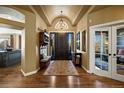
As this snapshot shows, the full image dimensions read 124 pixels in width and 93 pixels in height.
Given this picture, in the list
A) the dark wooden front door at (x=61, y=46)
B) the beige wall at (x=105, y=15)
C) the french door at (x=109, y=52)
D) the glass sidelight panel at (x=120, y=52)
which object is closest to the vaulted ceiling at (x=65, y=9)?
the beige wall at (x=105, y=15)

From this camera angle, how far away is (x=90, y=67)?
636cm

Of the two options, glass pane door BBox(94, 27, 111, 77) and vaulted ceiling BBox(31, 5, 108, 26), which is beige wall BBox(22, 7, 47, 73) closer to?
vaulted ceiling BBox(31, 5, 108, 26)

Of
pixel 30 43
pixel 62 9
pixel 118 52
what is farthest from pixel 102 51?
pixel 62 9

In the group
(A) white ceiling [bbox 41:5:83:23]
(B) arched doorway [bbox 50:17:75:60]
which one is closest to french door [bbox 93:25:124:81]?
(A) white ceiling [bbox 41:5:83:23]

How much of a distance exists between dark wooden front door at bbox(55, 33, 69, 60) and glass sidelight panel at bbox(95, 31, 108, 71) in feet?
19.0

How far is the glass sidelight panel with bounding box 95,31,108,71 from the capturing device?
18.9 ft

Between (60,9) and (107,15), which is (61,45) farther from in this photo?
(107,15)

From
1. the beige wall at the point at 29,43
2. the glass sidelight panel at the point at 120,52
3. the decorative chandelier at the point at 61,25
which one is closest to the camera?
the glass sidelight panel at the point at 120,52

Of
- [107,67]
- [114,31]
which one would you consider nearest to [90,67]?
[107,67]

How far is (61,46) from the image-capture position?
11.9m

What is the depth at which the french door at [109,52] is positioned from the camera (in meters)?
5.14

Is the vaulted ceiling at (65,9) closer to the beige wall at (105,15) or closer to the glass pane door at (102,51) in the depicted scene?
the beige wall at (105,15)

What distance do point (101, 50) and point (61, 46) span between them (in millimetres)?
6151

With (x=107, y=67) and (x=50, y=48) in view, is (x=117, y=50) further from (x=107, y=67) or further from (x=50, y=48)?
(x=50, y=48)
